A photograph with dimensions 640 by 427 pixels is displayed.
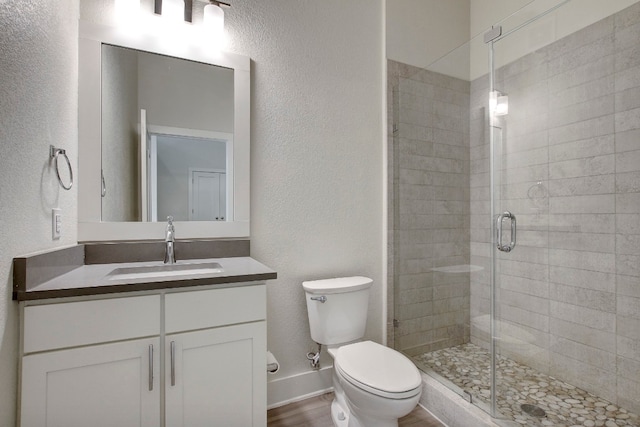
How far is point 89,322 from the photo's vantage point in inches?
42.9

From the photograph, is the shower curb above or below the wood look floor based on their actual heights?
above

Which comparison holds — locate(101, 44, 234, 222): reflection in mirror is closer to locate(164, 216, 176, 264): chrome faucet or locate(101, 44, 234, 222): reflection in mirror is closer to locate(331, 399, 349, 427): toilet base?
locate(164, 216, 176, 264): chrome faucet

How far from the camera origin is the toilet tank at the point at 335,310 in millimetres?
1813

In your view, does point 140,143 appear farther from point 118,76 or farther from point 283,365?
point 283,365

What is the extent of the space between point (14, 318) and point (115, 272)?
1.34ft

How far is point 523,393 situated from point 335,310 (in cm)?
117

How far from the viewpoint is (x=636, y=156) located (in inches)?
63.9

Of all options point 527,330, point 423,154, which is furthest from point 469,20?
point 527,330

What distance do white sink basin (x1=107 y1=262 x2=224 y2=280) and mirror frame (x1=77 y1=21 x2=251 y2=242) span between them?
19cm

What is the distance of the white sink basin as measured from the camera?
146cm

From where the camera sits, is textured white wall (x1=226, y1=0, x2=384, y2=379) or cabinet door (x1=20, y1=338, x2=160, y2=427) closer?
cabinet door (x1=20, y1=338, x2=160, y2=427)

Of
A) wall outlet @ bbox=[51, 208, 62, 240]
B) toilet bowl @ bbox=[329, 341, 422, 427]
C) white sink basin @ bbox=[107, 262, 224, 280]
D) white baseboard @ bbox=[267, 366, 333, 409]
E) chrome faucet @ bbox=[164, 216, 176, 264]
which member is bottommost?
white baseboard @ bbox=[267, 366, 333, 409]

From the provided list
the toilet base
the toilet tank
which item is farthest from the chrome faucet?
the toilet base

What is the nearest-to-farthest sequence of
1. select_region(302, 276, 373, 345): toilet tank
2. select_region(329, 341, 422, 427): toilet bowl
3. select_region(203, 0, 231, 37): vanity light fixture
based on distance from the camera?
select_region(329, 341, 422, 427): toilet bowl → select_region(203, 0, 231, 37): vanity light fixture → select_region(302, 276, 373, 345): toilet tank
